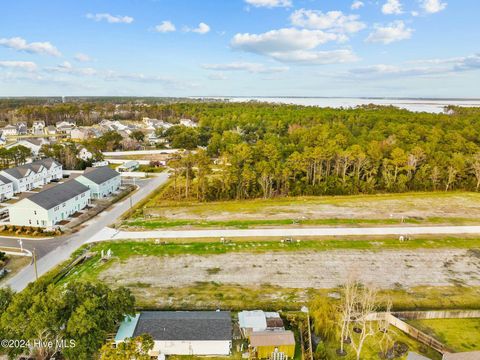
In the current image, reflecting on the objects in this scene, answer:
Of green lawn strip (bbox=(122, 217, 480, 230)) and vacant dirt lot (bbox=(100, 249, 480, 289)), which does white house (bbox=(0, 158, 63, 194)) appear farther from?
vacant dirt lot (bbox=(100, 249, 480, 289))

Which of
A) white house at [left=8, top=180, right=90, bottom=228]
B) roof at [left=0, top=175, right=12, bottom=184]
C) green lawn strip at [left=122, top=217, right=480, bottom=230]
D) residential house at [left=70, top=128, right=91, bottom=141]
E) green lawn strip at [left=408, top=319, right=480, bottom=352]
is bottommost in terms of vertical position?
green lawn strip at [left=408, top=319, right=480, bottom=352]

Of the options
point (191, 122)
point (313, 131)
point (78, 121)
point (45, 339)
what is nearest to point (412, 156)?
point (313, 131)

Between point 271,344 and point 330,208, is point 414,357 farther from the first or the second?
point 330,208

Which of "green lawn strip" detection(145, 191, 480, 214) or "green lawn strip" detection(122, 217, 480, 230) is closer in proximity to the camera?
"green lawn strip" detection(122, 217, 480, 230)

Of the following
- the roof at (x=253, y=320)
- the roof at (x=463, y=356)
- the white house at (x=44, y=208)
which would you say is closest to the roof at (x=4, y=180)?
the white house at (x=44, y=208)

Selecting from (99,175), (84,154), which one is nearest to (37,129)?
(84,154)

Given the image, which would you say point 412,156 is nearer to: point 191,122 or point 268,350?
point 268,350

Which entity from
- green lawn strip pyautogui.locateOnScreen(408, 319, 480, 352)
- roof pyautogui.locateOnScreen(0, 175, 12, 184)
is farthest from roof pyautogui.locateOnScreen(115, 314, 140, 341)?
roof pyautogui.locateOnScreen(0, 175, 12, 184)
